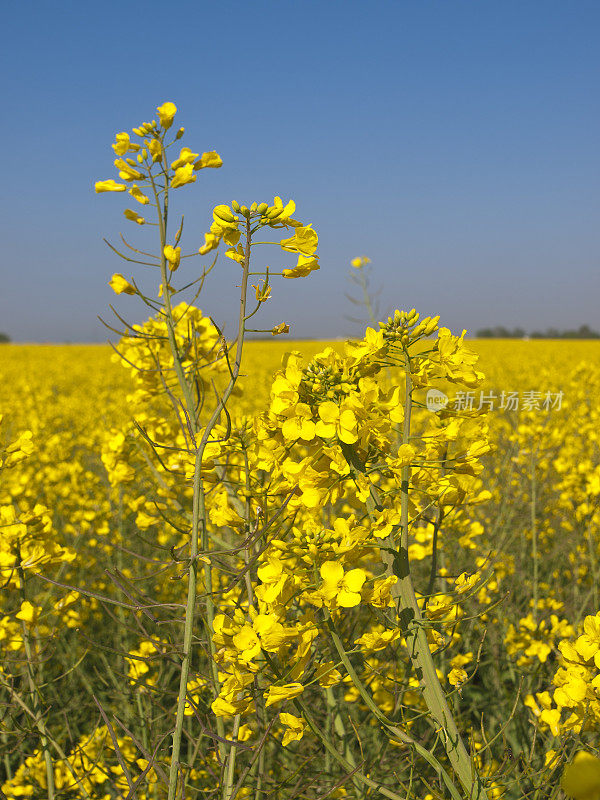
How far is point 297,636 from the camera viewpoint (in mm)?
1022

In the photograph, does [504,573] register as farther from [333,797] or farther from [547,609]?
[333,797]

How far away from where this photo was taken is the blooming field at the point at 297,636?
1.17 m

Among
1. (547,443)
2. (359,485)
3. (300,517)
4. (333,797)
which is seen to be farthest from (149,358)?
(547,443)

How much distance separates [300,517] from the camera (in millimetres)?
2703

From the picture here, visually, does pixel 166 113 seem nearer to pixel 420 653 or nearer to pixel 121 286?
pixel 121 286

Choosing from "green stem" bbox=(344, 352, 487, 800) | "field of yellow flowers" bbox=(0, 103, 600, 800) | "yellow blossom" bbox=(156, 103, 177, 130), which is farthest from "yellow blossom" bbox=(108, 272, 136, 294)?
"green stem" bbox=(344, 352, 487, 800)

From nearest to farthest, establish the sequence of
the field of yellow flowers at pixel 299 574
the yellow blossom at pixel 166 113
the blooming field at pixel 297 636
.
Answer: the field of yellow flowers at pixel 299 574 → the blooming field at pixel 297 636 → the yellow blossom at pixel 166 113

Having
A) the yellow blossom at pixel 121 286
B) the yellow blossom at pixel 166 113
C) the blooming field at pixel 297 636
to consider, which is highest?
the yellow blossom at pixel 166 113

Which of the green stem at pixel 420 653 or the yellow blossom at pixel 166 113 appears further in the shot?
the yellow blossom at pixel 166 113

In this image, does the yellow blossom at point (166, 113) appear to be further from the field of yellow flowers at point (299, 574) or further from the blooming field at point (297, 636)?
the blooming field at point (297, 636)

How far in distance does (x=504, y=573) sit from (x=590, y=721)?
247 cm

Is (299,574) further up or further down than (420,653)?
further up

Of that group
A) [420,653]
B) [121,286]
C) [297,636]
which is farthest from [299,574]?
[121,286]

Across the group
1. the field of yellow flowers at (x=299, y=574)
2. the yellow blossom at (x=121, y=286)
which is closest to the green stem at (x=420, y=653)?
the field of yellow flowers at (x=299, y=574)
